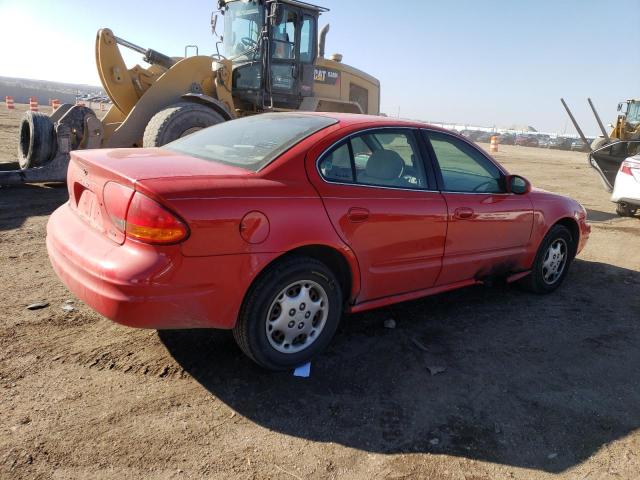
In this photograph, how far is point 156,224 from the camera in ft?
8.42

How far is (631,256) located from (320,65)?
278 inches

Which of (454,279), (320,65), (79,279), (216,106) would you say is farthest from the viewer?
(320,65)

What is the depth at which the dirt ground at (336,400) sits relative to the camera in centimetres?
244

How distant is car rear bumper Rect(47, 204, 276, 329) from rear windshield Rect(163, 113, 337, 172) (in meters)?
0.71

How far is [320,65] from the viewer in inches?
425

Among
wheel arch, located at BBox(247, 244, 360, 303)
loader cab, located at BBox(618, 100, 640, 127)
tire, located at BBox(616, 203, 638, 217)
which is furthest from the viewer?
loader cab, located at BBox(618, 100, 640, 127)

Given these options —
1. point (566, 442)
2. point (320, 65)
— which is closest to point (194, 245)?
point (566, 442)

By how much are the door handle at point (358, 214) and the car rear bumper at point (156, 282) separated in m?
0.68

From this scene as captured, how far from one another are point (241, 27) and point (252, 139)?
23.3 ft

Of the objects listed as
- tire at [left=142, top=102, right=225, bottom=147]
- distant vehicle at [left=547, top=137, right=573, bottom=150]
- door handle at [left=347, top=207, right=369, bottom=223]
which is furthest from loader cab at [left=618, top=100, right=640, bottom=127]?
door handle at [left=347, top=207, right=369, bottom=223]

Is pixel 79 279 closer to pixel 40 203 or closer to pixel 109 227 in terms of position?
pixel 109 227

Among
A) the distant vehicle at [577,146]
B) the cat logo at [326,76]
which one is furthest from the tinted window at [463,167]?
the distant vehicle at [577,146]

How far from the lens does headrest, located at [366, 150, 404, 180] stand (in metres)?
3.55

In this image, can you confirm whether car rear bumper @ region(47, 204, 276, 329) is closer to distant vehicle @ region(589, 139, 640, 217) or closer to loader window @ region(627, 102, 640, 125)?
distant vehicle @ region(589, 139, 640, 217)
